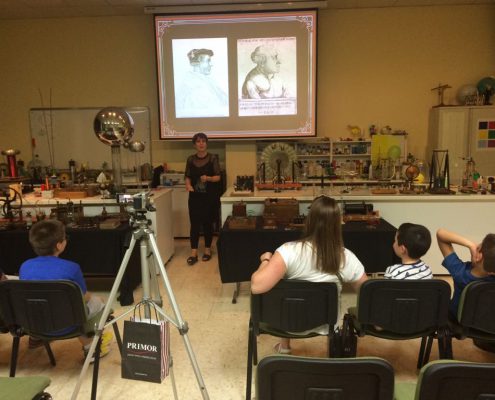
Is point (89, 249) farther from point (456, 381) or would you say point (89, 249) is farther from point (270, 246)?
point (456, 381)

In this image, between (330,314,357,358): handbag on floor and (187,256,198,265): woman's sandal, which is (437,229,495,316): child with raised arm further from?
(187,256,198,265): woman's sandal

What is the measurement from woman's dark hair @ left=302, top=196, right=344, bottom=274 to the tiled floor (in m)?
0.90

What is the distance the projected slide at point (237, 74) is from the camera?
229 inches

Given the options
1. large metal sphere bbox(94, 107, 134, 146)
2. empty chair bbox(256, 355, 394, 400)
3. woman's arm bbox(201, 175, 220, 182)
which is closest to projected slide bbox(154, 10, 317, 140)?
woman's arm bbox(201, 175, 220, 182)

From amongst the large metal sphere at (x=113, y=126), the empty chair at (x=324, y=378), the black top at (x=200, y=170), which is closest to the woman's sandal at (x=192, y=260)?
the black top at (x=200, y=170)

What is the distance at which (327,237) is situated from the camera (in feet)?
7.16

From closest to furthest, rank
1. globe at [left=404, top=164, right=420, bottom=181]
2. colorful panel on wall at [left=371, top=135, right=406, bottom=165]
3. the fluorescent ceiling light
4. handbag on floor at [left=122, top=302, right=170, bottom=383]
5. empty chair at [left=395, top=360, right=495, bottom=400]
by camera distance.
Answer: empty chair at [left=395, top=360, right=495, bottom=400] < handbag on floor at [left=122, top=302, right=170, bottom=383] < globe at [left=404, top=164, right=420, bottom=181] < the fluorescent ceiling light < colorful panel on wall at [left=371, top=135, right=406, bottom=165]

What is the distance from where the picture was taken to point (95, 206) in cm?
423

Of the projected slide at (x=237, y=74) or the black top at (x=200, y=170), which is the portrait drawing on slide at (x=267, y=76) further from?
the black top at (x=200, y=170)

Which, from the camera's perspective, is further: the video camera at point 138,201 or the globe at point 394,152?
the globe at point 394,152

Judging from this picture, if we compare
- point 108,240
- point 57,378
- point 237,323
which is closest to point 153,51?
point 108,240

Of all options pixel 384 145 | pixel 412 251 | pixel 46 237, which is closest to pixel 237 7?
pixel 384 145

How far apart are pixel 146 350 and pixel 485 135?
5.79 meters

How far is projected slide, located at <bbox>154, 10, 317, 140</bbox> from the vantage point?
5.80 m
